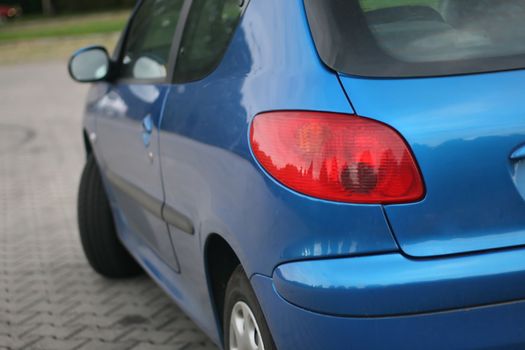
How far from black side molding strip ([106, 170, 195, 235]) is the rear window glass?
907mm

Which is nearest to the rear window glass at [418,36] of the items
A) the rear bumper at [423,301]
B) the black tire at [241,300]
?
the rear bumper at [423,301]

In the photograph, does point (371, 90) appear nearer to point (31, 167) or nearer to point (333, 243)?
point (333, 243)

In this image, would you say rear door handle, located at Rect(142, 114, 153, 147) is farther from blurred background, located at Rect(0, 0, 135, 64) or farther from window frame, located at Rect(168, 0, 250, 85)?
blurred background, located at Rect(0, 0, 135, 64)

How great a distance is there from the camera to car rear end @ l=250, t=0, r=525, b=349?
206cm

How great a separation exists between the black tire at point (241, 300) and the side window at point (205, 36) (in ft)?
2.29

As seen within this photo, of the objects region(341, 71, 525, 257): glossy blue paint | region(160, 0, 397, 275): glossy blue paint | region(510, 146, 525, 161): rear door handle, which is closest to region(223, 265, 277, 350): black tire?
region(160, 0, 397, 275): glossy blue paint

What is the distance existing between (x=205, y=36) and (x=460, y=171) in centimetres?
126

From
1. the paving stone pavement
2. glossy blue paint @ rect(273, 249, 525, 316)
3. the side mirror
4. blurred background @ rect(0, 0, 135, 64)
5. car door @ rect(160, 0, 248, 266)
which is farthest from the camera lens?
blurred background @ rect(0, 0, 135, 64)

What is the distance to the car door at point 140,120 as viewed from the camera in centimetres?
331

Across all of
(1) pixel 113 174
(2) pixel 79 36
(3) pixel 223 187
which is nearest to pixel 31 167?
(1) pixel 113 174

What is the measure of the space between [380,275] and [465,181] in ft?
1.02

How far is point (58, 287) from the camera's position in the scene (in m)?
4.69

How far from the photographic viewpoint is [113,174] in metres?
4.15

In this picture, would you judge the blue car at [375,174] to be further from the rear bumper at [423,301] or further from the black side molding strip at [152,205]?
the black side molding strip at [152,205]
